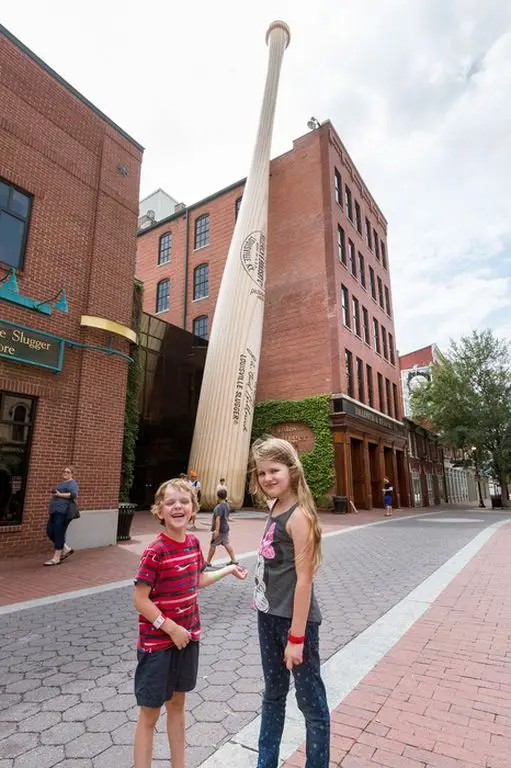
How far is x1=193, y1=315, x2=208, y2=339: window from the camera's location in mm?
28844

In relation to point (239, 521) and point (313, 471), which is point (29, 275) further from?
point (313, 471)

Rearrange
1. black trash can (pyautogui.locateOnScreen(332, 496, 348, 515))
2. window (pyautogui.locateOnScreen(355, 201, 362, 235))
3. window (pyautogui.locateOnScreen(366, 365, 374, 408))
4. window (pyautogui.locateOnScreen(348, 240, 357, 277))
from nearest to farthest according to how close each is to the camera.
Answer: black trash can (pyautogui.locateOnScreen(332, 496, 348, 515)) → window (pyautogui.locateOnScreen(366, 365, 374, 408)) → window (pyautogui.locateOnScreen(348, 240, 357, 277)) → window (pyautogui.locateOnScreen(355, 201, 362, 235))

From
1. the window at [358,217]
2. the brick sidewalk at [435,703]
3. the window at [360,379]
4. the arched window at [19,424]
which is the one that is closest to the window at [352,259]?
the window at [358,217]

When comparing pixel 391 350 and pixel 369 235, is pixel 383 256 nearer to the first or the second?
pixel 369 235

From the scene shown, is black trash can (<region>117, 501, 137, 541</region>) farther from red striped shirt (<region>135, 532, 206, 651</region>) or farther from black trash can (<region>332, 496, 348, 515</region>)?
black trash can (<region>332, 496, 348, 515</region>)

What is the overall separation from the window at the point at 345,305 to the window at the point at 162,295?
13693 millimetres

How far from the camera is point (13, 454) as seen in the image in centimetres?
857

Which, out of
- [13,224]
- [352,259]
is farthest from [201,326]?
[13,224]

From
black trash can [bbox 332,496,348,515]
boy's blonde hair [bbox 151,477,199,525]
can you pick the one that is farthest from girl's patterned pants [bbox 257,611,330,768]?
black trash can [bbox 332,496,348,515]

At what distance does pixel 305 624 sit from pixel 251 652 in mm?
2387

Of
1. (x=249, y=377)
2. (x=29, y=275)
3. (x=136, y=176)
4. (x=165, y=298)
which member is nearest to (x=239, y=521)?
(x=249, y=377)

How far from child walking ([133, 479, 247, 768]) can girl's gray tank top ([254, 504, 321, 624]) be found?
38cm

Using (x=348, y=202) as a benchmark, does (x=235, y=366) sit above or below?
below

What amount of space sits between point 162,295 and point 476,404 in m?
25.8
